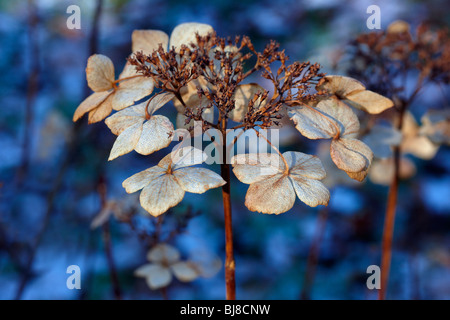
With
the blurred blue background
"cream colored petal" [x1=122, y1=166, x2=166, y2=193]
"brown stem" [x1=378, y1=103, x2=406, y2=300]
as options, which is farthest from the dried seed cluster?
the blurred blue background

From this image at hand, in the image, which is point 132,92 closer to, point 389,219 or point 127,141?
point 127,141

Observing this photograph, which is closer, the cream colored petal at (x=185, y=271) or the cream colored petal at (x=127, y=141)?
the cream colored petal at (x=127, y=141)

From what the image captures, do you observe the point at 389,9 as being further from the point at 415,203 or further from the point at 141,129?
the point at 141,129

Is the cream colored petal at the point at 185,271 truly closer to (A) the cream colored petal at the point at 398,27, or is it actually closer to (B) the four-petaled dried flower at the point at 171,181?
(B) the four-petaled dried flower at the point at 171,181

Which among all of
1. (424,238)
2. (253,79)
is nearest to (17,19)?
(253,79)

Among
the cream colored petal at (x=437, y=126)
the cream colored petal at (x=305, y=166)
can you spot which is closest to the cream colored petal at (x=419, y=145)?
the cream colored petal at (x=437, y=126)

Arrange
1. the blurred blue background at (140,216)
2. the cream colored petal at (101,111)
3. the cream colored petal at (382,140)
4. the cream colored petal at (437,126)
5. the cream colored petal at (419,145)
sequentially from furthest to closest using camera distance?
the blurred blue background at (140,216) < the cream colored petal at (419,145) < the cream colored petal at (437,126) < the cream colored petal at (382,140) < the cream colored petal at (101,111)

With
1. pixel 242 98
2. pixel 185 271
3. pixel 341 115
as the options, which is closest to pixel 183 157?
pixel 242 98
